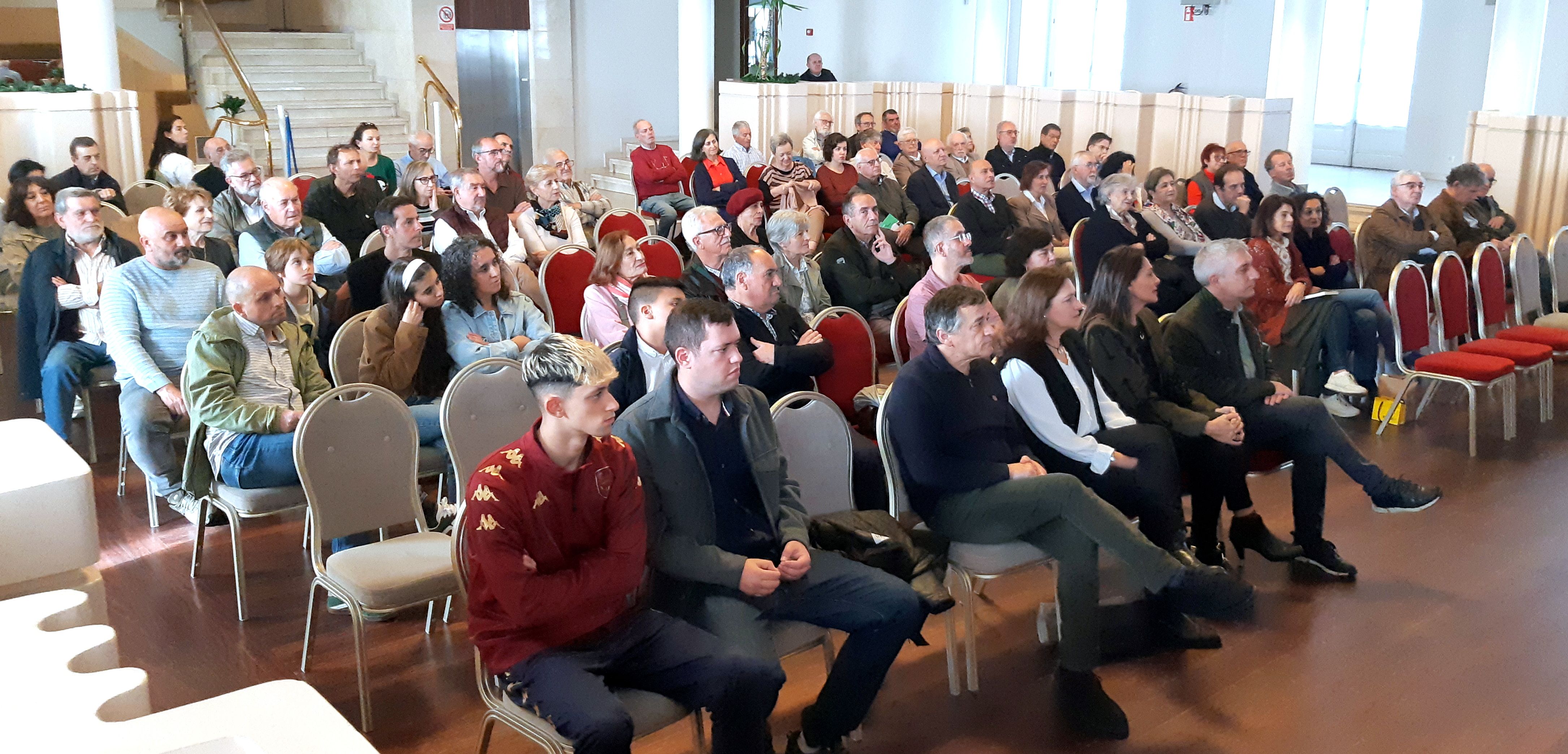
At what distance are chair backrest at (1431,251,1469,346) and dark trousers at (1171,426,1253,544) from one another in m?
2.34

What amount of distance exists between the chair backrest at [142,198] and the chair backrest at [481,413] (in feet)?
17.1

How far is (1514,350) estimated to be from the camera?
5879 millimetres

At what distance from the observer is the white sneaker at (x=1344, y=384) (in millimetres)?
5961

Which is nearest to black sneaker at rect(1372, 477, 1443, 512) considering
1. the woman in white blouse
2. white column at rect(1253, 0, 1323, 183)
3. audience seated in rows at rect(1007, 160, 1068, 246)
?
the woman in white blouse

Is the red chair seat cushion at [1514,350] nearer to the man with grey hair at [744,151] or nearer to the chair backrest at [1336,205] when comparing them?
the chair backrest at [1336,205]

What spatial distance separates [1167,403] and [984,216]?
11.2ft

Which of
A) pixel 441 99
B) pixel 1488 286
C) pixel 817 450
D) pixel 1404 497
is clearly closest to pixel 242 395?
pixel 817 450

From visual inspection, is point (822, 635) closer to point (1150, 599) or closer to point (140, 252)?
point (1150, 599)

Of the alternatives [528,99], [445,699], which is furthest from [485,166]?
[528,99]

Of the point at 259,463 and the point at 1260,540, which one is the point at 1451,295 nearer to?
the point at 1260,540

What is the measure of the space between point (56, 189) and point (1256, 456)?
644 centimetres

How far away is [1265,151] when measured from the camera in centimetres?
1129

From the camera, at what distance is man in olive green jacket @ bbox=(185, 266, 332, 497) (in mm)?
3697

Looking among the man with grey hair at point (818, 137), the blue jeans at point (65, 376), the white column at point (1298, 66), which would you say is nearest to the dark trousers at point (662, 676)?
the blue jeans at point (65, 376)
